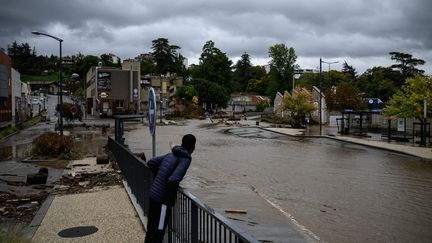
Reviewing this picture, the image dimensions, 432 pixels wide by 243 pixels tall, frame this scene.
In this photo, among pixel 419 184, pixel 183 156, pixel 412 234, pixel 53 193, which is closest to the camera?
pixel 183 156

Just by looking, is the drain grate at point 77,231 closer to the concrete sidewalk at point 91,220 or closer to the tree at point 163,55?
the concrete sidewalk at point 91,220

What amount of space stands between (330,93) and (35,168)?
6043cm

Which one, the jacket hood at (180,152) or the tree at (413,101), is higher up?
the tree at (413,101)

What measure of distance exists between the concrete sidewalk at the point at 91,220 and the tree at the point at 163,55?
124 m

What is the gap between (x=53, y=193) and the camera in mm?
12227

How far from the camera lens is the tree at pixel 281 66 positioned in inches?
4488

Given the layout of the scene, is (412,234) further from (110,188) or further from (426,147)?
(426,147)

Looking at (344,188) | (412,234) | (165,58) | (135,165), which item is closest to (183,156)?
(135,165)

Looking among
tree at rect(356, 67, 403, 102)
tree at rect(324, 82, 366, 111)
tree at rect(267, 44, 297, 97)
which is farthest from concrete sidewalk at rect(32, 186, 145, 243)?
tree at rect(267, 44, 297, 97)

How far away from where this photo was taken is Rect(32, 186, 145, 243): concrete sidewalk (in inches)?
299

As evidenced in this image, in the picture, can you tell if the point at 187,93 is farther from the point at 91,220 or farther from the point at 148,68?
the point at 91,220

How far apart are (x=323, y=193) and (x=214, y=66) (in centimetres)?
10701

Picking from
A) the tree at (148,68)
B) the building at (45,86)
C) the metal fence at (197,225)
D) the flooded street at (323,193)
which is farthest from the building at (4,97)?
the building at (45,86)

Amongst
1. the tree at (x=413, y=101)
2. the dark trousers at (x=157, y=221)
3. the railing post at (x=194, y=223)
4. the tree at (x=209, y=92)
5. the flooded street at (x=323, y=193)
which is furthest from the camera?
the tree at (x=209, y=92)
